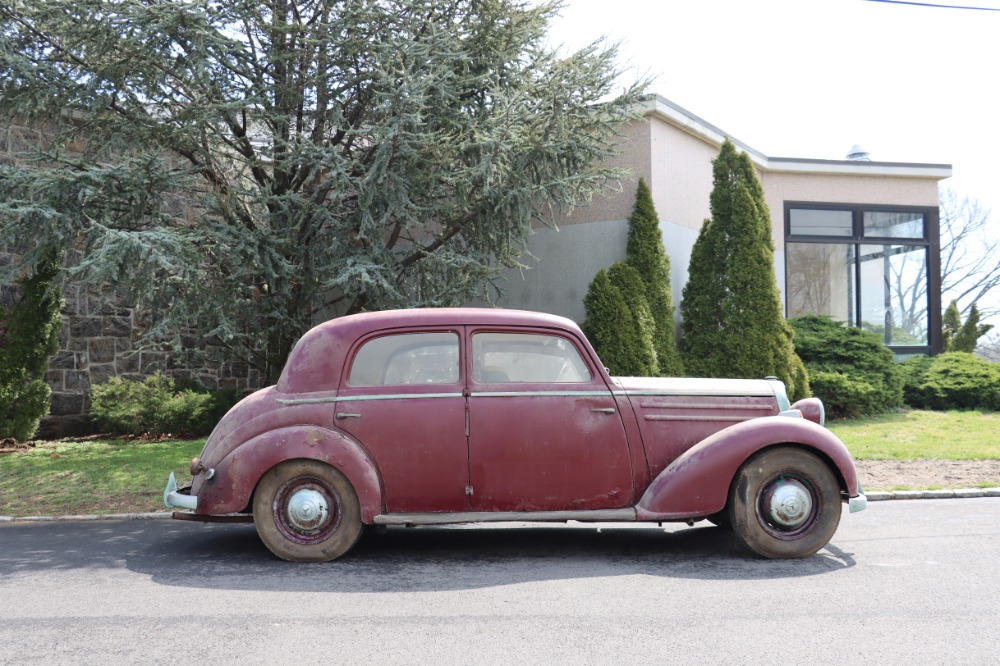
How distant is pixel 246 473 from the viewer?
5.45 m

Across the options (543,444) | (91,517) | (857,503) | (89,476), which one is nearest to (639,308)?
(857,503)

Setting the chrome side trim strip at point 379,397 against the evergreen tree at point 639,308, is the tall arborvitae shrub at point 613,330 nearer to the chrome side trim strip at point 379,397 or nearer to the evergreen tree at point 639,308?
the evergreen tree at point 639,308

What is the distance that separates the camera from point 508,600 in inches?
178

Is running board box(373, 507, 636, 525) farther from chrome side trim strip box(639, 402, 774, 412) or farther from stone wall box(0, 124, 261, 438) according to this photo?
stone wall box(0, 124, 261, 438)

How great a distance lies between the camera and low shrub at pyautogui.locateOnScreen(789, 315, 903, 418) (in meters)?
13.7

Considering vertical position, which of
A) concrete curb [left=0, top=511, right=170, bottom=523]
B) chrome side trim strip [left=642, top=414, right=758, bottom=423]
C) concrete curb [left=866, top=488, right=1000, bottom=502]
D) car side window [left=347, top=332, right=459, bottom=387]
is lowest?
concrete curb [left=0, top=511, right=170, bottom=523]

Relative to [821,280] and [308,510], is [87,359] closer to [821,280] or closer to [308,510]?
[308,510]

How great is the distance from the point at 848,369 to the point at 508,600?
11618 millimetres

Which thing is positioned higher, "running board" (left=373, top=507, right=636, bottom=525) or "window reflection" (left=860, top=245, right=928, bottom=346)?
"window reflection" (left=860, top=245, right=928, bottom=346)

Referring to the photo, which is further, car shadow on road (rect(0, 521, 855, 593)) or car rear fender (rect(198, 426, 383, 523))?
car rear fender (rect(198, 426, 383, 523))

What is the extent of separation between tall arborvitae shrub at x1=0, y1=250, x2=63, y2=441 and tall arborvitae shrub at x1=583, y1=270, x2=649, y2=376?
734 cm

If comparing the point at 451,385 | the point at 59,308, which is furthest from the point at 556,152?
the point at 59,308

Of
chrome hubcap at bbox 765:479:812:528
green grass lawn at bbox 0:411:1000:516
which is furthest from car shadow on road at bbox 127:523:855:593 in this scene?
green grass lawn at bbox 0:411:1000:516

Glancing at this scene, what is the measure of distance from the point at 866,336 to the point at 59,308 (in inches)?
516
